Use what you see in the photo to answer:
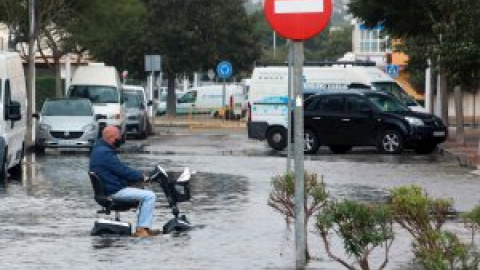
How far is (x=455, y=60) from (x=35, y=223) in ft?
62.5

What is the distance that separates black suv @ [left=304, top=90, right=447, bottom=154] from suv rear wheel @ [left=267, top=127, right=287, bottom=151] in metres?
1.53

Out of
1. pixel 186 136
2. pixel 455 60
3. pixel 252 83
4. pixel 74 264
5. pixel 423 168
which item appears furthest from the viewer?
pixel 186 136

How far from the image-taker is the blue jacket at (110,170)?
1694cm

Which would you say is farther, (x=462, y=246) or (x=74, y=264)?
(x=74, y=264)

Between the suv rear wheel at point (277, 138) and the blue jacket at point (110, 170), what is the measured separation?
71.0ft

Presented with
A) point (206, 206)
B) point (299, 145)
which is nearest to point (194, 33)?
point (206, 206)

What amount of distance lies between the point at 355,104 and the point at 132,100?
1490 centimetres

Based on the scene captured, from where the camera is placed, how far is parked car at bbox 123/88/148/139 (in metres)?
48.1

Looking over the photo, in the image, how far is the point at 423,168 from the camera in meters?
30.5

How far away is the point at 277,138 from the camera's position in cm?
3894

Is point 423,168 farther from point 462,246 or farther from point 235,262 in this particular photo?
point 462,246

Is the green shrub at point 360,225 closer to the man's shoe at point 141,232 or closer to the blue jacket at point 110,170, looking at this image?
the man's shoe at point 141,232

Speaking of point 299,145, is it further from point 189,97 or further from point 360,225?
point 189,97

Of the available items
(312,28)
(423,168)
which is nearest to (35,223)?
(312,28)
